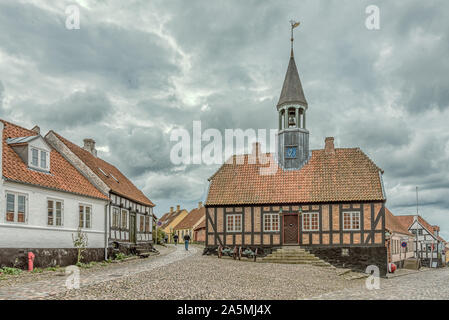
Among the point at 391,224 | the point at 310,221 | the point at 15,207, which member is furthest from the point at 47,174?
the point at 391,224

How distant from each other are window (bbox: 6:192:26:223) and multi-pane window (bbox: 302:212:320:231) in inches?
628

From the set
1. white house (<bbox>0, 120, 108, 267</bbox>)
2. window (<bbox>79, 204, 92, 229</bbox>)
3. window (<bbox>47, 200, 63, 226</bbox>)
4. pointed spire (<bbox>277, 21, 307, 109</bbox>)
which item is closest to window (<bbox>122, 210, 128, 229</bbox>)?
white house (<bbox>0, 120, 108, 267</bbox>)

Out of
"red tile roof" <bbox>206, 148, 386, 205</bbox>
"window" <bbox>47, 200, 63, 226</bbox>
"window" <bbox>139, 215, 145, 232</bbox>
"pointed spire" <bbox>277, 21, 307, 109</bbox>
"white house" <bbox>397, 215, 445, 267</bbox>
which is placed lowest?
"white house" <bbox>397, 215, 445, 267</bbox>

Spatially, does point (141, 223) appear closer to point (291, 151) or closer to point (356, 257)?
point (291, 151)

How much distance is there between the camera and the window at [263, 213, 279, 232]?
90.3 feet

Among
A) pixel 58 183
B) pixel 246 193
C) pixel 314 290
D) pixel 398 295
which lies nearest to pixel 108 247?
pixel 58 183

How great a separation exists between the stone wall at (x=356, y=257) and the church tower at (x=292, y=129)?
605 cm

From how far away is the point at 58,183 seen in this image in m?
20.4

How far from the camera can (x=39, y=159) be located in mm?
19953

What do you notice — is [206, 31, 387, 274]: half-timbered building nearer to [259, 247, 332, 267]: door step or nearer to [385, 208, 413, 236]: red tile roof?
[259, 247, 332, 267]: door step

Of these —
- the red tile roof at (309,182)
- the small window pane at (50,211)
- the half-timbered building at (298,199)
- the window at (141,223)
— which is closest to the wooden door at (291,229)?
the half-timbered building at (298,199)

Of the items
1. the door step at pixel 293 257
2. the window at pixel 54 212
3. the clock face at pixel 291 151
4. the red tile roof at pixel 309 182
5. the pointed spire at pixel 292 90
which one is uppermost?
the pointed spire at pixel 292 90

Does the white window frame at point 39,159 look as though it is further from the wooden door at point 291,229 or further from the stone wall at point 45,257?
the wooden door at point 291,229

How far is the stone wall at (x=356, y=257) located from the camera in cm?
2581
